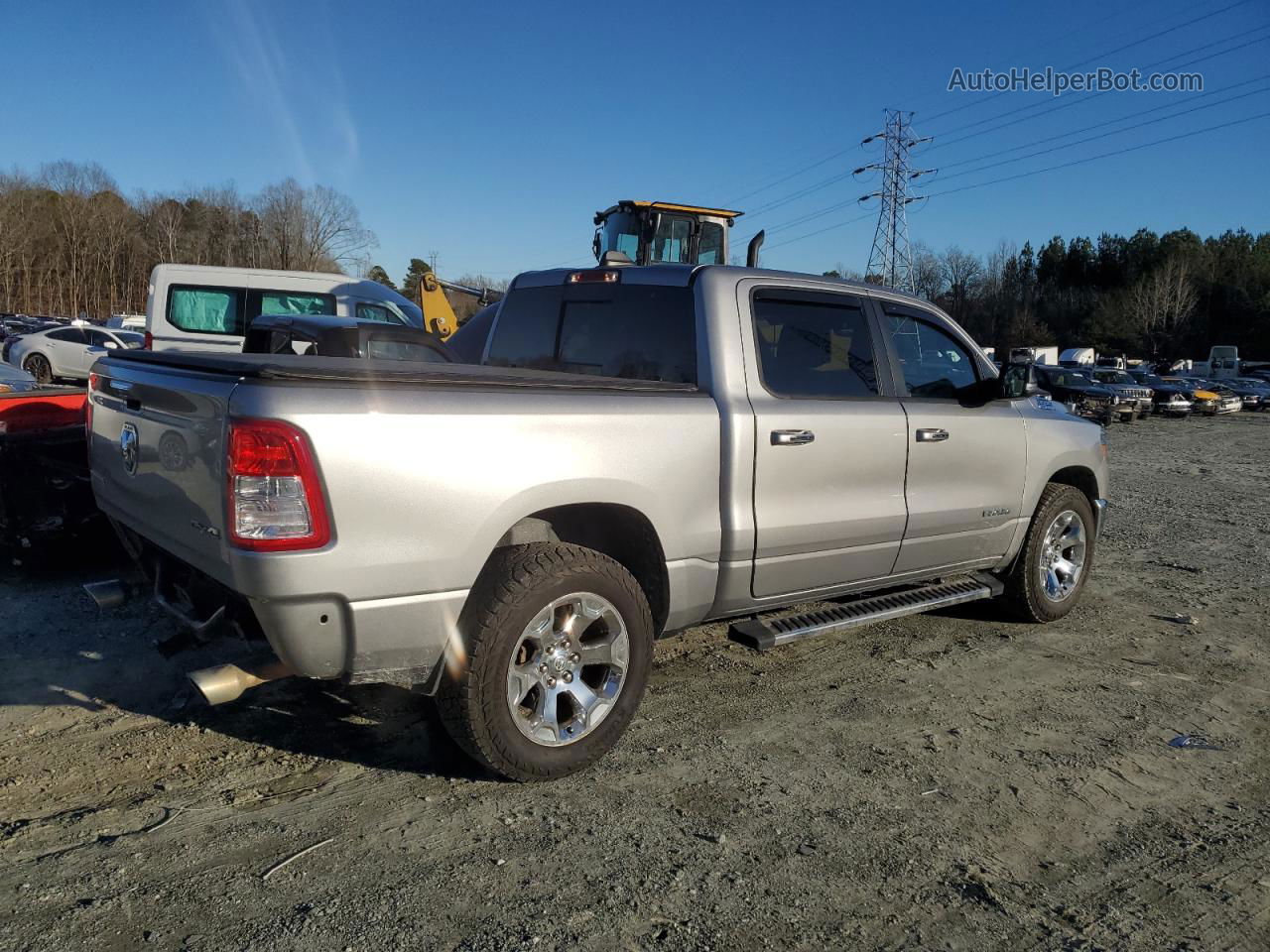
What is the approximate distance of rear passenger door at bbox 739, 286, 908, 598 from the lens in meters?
3.93

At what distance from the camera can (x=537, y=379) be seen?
3406mm

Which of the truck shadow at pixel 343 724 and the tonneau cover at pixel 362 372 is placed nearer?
the tonneau cover at pixel 362 372

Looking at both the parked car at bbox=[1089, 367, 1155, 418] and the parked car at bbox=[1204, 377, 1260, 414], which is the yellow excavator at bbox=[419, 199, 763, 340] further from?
the parked car at bbox=[1204, 377, 1260, 414]

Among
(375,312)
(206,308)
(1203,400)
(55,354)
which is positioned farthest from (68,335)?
(1203,400)

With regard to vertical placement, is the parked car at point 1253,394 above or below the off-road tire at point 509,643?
above

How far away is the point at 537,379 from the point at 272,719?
1840 mm

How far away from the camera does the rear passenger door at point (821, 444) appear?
3926 millimetres

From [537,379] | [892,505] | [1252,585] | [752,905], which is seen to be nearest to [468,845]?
[752,905]

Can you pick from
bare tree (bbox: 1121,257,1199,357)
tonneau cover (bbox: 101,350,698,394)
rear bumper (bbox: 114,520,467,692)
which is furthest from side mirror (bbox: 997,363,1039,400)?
bare tree (bbox: 1121,257,1199,357)

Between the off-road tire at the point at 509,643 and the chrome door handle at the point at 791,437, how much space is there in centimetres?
91

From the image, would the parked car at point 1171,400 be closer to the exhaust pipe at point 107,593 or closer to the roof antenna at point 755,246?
the roof antenna at point 755,246

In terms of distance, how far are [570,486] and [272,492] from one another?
3.30 feet

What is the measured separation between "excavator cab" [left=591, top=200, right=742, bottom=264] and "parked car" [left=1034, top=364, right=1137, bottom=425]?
13102 mm

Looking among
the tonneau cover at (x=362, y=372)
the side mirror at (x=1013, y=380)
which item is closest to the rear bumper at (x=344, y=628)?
the tonneau cover at (x=362, y=372)
